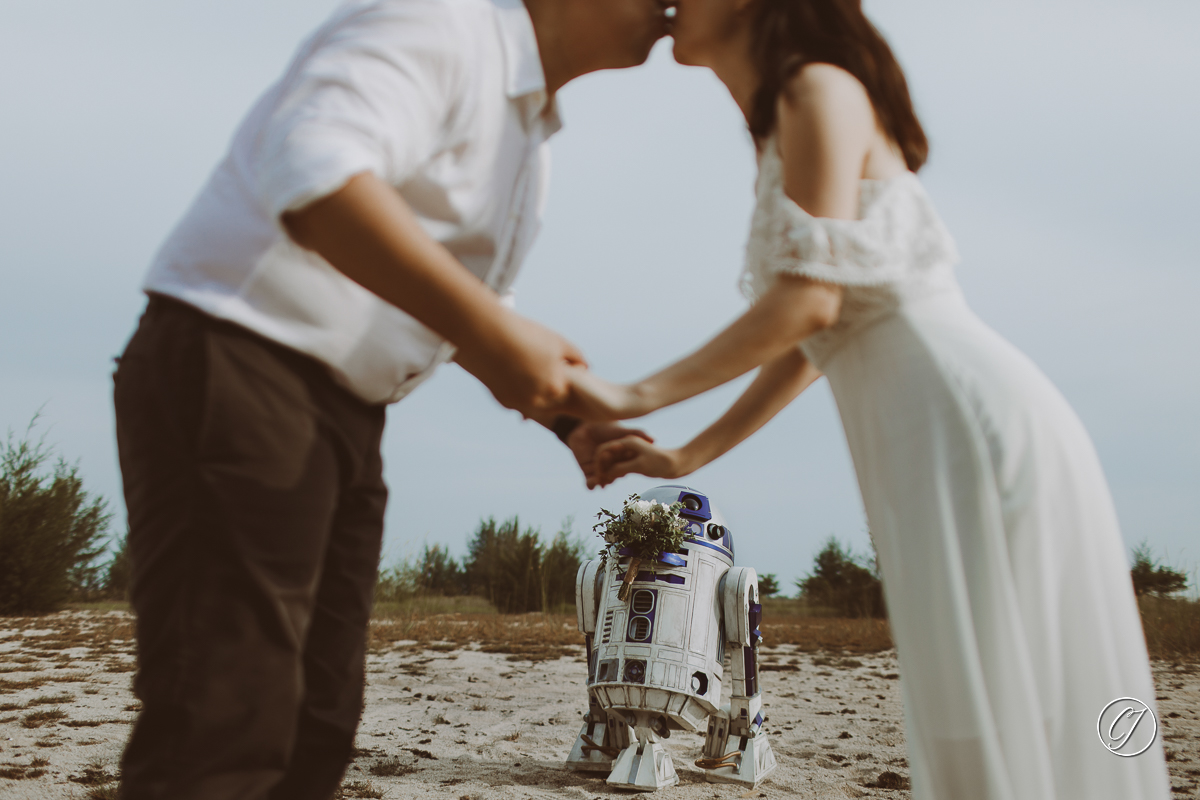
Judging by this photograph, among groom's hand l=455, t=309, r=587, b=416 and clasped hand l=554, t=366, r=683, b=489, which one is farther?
clasped hand l=554, t=366, r=683, b=489

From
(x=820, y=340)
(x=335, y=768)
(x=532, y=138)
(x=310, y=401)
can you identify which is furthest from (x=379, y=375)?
(x=820, y=340)

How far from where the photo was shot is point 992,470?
1.38 m

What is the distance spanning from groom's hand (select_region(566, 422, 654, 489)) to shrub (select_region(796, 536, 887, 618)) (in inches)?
607

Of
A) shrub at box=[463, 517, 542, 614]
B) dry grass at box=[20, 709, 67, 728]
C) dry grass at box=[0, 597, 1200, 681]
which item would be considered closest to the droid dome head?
dry grass at box=[20, 709, 67, 728]

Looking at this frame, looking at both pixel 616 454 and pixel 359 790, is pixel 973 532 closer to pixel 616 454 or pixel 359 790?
pixel 616 454

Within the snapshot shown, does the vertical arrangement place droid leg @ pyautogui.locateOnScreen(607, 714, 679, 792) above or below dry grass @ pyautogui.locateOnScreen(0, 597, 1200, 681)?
below

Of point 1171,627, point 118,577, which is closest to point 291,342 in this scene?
point 1171,627

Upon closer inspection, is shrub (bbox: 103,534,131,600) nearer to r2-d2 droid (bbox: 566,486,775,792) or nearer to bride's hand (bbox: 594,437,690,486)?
r2-d2 droid (bbox: 566,486,775,792)

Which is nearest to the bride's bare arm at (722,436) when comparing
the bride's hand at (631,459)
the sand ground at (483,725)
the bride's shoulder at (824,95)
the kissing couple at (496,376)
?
the bride's hand at (631,459)

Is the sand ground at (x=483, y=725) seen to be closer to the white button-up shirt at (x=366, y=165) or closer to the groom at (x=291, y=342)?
the groom at (x=291, y=342)

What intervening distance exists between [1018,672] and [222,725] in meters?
1.20

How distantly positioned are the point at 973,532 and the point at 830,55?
0.89 metres

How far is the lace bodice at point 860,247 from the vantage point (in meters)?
1.36

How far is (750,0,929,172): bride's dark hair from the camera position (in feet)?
4.88
